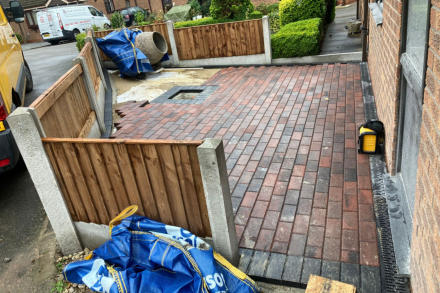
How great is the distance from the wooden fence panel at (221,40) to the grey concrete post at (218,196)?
8.41 meters

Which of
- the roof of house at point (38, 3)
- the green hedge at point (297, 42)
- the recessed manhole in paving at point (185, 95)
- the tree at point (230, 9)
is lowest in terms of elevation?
the recessed manhole in paving at point (185, 95)

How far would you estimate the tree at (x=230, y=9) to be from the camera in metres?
15.5

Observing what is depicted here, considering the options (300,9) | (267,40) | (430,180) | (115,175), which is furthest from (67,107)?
(300,9)

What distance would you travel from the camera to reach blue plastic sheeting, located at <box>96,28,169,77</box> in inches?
405

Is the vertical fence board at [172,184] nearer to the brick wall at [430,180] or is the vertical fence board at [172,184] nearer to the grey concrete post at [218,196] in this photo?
the grey concrete post at [218,196]

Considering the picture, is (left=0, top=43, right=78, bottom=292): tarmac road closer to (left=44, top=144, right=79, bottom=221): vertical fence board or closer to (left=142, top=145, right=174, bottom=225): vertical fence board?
(left=44, top=144, right=79, bottom=221): vertical fence board

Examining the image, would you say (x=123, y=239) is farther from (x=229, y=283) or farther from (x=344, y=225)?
(x=344, y=225)

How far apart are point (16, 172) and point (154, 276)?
4262 millimetres

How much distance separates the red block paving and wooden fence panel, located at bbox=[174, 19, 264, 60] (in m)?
1.70

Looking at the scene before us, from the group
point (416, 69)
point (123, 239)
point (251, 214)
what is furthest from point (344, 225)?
point (123, 239)

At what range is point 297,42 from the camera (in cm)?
999

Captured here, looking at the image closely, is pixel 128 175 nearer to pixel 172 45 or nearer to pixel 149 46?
pixel 149 46

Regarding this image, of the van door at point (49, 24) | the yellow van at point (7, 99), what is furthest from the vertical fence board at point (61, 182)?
the van door at point (49, 24)

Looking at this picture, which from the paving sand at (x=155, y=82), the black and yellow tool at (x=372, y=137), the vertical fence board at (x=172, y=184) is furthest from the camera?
the paving sand at (x=155, y=82)
